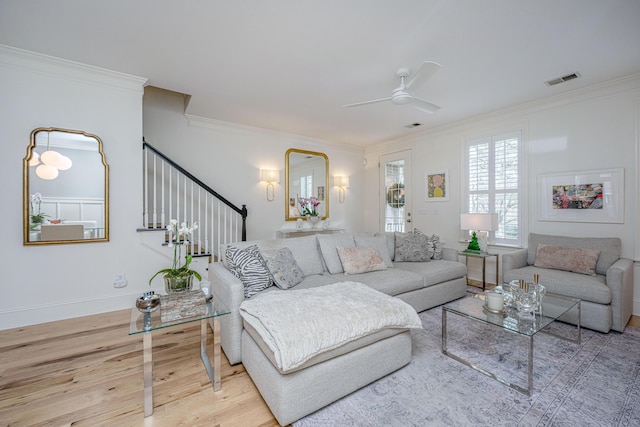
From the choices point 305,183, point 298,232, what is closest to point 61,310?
point 298,232

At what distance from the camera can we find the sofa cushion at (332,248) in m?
3.05

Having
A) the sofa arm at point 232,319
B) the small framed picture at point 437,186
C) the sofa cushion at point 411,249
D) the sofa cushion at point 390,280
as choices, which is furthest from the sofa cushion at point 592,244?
the sofa arm at point 232,319

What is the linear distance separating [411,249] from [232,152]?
11.0 feet

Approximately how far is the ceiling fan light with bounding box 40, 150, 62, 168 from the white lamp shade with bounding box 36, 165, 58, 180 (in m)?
0.04

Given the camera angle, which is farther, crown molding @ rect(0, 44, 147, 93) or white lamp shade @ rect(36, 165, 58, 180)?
white lamp shade @ rect(36, 165, 58, 180)

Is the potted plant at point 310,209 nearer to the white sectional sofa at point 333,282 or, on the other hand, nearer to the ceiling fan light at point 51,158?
the white sectional sofa at point 333,282

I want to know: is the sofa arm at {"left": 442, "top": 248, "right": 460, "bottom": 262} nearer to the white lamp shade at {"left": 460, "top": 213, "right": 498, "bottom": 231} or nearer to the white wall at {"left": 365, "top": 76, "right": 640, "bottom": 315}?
the white lamp shade at {"left": 460, "top": 213, "right": 498, "bottom": 231}

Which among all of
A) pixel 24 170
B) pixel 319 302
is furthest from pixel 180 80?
pixel 319 302

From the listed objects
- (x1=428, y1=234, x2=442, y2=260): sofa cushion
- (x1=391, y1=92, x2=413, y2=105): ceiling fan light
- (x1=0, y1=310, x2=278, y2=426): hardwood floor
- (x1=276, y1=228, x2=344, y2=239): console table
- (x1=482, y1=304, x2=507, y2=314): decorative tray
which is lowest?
(x1=0, y1=310, x2=278, y2=426): hardwood floor

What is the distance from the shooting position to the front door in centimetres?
541

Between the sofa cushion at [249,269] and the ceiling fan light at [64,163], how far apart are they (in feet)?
6.60

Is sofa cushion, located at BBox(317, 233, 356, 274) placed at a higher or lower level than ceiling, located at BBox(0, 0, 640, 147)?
lower

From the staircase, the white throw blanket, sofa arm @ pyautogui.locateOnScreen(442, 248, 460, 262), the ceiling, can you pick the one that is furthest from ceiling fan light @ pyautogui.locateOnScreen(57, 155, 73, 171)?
sofa arm @ pyautogui.locateOnScreen(442, 248, 460, 262)

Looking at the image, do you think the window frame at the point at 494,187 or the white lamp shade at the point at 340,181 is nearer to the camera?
the window frame at the point at 494,187
